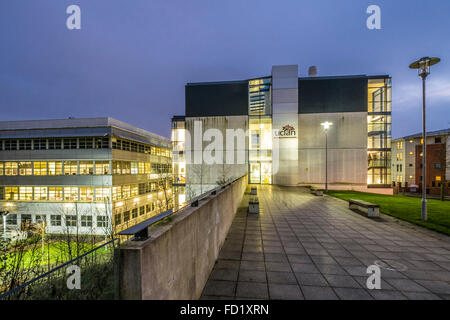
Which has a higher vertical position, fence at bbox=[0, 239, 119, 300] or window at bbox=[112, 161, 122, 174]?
window at bbox=[112, 161, 122, 174]

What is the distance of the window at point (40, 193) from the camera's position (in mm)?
24156

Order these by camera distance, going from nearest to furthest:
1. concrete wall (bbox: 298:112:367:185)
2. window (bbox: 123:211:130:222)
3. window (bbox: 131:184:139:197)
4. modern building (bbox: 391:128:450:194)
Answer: window (bbox: 123:211:130:222) → concrete wall (bbox: 298:112:367:185) → window (bbox: 131:184:139:197) → modern building (bbox: 391:128:450:194)

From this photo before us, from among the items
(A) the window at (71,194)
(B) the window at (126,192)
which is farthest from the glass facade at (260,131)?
(A) the window at (71,194)

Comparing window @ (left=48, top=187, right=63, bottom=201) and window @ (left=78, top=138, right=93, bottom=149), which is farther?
window @ (left=78, top=138, right=93, bottom=149)

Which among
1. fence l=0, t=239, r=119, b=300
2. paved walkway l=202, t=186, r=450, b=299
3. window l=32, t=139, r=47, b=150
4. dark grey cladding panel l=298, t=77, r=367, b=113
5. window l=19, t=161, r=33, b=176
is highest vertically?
dark grey cladding panel l=298, t=77, r=367, b=113

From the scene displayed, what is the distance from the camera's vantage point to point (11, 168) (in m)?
24.6

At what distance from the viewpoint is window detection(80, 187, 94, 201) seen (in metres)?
23.9

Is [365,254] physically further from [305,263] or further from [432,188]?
[432,188]

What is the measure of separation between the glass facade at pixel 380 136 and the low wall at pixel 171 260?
3311 cm

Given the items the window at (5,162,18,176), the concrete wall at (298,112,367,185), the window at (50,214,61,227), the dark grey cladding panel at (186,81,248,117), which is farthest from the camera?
the dark grey cladding panel at (186,81,248,117)

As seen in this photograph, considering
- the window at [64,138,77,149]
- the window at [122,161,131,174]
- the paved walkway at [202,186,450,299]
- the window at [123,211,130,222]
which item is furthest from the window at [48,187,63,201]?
the paved walkway at [202,186,450,299]

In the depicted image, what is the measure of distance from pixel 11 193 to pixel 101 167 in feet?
42.7

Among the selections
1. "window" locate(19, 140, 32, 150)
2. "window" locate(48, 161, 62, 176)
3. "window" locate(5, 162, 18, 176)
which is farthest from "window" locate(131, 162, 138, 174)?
"window" locate(5, 162, 18, 176)

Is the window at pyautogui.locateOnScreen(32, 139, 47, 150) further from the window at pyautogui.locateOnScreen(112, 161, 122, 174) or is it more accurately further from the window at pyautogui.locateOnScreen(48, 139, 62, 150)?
Result: the window at pyautogui.locateOnScreen(112, 161, 122, 174)
